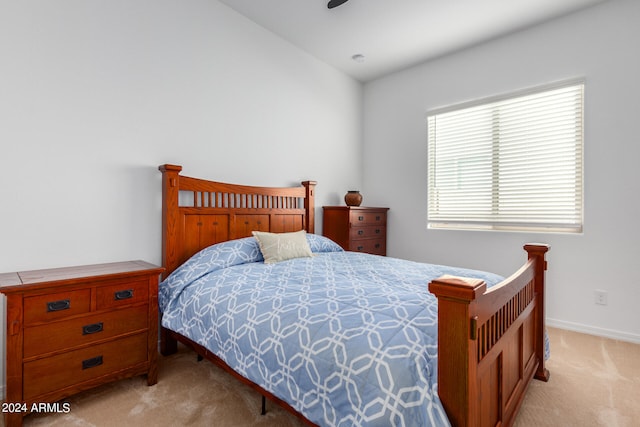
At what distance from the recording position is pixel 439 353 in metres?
0.96

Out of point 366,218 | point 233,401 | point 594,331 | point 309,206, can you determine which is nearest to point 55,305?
point 233,401

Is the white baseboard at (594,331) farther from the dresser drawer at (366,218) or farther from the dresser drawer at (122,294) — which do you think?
the dresser drawer at (122,294)

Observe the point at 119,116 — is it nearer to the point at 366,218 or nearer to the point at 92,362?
the point at 92,362

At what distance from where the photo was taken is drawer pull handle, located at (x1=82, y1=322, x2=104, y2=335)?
5.47 feet

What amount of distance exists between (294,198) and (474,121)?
2149 mm

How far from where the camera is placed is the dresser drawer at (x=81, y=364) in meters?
1.52

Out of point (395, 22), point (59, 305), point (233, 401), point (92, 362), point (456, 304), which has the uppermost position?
point (395, 22)

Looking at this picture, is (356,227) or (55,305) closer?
(55,305)

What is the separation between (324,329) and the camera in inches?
48.8

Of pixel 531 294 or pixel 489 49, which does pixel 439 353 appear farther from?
pixel 489 49

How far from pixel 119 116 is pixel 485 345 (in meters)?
2.53

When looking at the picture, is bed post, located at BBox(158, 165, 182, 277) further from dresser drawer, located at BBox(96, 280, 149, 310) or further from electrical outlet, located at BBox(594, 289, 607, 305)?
electrical outlet, located at BBox(594, 289, 607, 305)

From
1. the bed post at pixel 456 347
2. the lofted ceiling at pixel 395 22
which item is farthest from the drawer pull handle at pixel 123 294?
the lofted ceiling at pixel 395 22

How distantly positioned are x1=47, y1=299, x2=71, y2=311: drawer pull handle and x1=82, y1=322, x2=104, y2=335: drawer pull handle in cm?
15
